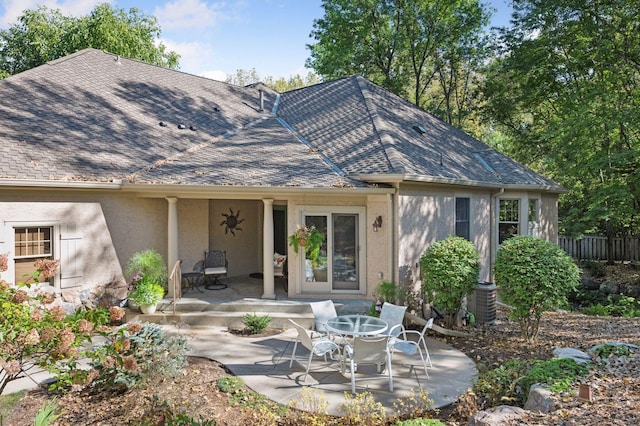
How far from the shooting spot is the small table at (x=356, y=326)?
21.1 feet

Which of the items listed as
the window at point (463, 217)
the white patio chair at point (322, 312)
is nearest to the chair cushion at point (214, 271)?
the white patio chair at point (322, 312)

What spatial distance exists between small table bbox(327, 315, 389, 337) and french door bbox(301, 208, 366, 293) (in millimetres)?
2565

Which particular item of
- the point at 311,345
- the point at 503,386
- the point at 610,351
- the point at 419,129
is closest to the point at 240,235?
the point at 419,129

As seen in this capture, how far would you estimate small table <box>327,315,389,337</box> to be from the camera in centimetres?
643

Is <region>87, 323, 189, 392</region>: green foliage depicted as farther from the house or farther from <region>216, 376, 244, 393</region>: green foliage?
the house

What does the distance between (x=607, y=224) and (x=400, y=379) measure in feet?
52.9

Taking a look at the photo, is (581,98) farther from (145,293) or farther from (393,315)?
(145,293)

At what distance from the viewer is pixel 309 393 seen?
539cm

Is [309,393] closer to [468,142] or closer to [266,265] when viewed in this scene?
[266,265]

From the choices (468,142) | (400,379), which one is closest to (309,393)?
(400,379)

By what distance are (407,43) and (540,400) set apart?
21110mm

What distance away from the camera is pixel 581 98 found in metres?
16.4

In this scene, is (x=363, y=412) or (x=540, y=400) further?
Result: (x=363, y=412)

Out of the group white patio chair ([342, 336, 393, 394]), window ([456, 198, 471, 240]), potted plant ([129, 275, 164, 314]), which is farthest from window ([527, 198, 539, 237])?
potted plant ([129, 275, 164, 314])
